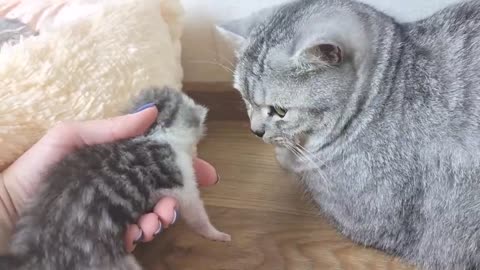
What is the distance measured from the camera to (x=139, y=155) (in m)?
1.01

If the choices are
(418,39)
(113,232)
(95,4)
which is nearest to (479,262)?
(418,39)

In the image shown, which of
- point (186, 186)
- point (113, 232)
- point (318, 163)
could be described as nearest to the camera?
point (113, 232)

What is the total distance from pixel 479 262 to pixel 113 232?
620 mm

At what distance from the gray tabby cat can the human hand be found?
0.07ft

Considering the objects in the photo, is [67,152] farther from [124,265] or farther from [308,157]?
[308,157]

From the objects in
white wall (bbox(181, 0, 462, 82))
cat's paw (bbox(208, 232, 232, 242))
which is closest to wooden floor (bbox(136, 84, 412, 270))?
cat's paw (bbox(208, 232, 232, 242))

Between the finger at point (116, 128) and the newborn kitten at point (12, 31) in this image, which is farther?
the newborn kitten at point (12, 31)

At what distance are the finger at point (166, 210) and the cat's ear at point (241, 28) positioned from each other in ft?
1.17

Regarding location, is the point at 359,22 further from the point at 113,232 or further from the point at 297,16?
the point at 113,232

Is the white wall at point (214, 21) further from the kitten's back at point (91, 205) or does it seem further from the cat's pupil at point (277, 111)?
the kitten's back at point (91, 205)

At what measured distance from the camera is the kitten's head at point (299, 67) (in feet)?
3.44

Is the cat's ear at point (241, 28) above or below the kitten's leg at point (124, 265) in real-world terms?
above

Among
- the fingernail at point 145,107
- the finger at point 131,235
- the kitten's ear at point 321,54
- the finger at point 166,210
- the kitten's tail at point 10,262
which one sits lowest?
the finger at point 131,235

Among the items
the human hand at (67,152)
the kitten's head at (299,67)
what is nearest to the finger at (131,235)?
the human hand at (67,152)
